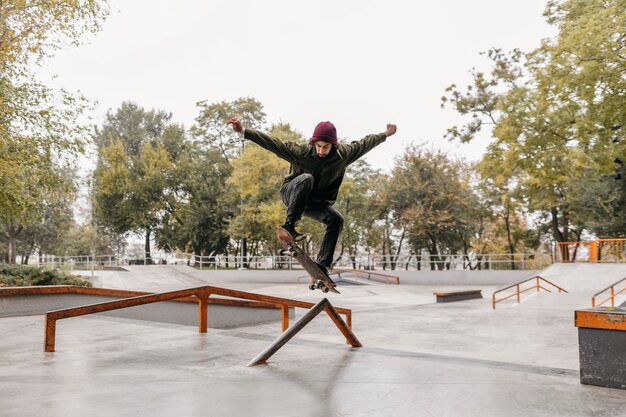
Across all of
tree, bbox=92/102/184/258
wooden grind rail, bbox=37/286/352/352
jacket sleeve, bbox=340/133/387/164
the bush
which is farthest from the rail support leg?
tree, bbox=92/102/184/258

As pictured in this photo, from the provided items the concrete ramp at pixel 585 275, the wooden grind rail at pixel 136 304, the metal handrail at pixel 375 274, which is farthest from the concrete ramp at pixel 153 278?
the concrete ramp at pixel 585 275

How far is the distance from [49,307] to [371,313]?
8623mm

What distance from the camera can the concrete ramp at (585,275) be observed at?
20094 millimetres

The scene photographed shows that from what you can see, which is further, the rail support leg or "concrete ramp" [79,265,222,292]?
"concrete ramp" [79,265,222,292]

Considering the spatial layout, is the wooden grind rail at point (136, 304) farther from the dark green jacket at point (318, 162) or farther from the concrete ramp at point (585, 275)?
the concrete ramp at point (585, 275)

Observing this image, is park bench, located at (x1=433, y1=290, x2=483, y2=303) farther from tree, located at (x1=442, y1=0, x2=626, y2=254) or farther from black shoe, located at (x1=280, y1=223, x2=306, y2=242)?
black shoe, located at (x1=280, y1=223, x2=306, y2=242)

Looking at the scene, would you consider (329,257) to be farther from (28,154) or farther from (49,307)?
(28,154)

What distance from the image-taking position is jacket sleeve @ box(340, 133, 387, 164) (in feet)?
17.5

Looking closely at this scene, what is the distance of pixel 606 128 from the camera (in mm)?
14227

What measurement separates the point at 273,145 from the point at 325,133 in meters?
0.57

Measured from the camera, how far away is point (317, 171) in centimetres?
521

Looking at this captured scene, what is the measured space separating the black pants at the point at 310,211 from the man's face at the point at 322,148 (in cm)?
33

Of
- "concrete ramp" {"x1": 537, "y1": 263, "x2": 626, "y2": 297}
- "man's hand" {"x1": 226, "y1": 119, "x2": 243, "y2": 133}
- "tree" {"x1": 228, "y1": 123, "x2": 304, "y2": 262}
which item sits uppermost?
"tree" {"x1": 228, "y1": 123, "x2": 304, "y2": 262}

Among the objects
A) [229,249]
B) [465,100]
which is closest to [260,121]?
[229,249]
